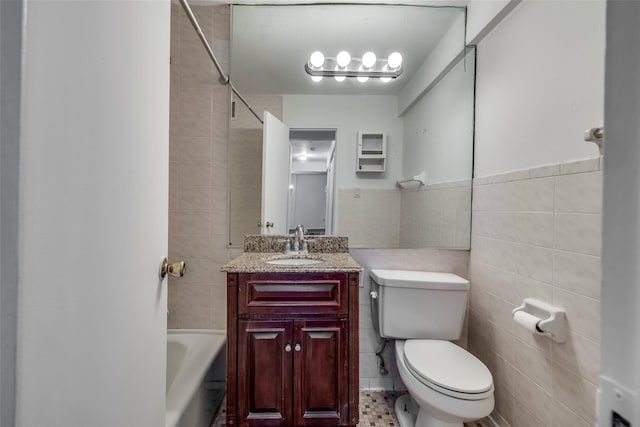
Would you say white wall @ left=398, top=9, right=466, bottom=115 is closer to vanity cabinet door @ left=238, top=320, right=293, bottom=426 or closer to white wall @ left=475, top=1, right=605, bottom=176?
white wall @ left=475, top=1, right=605, bottom=176

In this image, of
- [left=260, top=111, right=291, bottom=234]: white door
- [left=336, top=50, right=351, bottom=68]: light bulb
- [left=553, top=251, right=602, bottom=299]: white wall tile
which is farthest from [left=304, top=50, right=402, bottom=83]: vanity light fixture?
[left=553, top=251, right=602, bottom=299]: white wall tile

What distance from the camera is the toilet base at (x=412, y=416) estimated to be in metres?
1.27

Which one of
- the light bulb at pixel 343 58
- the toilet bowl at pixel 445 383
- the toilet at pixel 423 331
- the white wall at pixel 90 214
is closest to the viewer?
the white wall at pixel 90 214

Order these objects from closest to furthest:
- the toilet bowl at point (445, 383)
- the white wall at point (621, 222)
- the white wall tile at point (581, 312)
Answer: the white wall at point (621, 222) < the white wall tile at point (581, 312) < the toilet bowl at point (445, 383)

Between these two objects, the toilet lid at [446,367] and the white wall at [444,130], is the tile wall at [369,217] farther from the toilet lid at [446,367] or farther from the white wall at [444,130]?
the toilet lid at [446,367]

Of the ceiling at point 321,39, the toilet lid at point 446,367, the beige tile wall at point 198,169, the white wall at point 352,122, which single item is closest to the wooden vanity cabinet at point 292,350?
the toilet lid at point 446,367

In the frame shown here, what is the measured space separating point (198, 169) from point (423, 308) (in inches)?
62.3

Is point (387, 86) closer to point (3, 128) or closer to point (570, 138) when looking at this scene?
point (570, 138)

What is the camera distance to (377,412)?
5.34 feet

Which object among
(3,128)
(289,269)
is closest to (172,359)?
(289,269)

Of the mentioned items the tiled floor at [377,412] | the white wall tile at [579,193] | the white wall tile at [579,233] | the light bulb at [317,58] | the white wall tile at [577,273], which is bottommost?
the tiled floor at [377,412]

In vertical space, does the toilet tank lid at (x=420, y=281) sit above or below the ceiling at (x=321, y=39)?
below

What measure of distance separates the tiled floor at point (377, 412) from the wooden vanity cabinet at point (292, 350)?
12.5 inches

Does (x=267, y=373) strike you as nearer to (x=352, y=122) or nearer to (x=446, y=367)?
(x=446, y=367)
